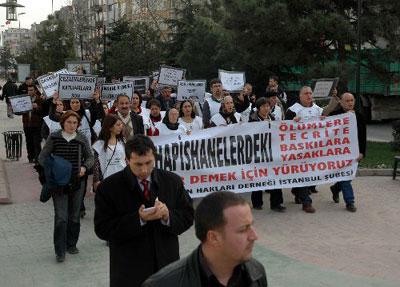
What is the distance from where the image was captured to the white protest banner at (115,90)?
37.0ft

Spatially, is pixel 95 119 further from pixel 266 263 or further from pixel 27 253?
pixel 266 263

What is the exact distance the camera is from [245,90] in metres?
12.5

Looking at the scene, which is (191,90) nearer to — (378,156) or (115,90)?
(115,90)

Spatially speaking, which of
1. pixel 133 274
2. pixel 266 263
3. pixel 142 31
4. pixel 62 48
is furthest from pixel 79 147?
pixel 62 48

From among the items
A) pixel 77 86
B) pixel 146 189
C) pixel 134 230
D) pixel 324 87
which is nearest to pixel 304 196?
pixel 324 87

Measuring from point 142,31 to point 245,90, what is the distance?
25009 millimetres

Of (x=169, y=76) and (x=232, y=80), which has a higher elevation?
(x=169, y=76)

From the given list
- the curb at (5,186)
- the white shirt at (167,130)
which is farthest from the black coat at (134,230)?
the curb at (5,186)

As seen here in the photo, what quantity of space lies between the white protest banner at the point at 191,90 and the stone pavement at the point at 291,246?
122 inches

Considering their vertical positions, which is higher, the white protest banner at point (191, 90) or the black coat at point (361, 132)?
the white protest banner at point (191, 90)

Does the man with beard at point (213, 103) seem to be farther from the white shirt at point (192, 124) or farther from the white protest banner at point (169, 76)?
the white protest banner at point (169, 76)

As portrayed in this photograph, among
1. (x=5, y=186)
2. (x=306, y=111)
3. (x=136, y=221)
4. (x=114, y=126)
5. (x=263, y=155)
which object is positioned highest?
(x=306, y=111)

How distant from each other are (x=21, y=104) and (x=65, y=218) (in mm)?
7303

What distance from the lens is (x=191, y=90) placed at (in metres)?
12.5
